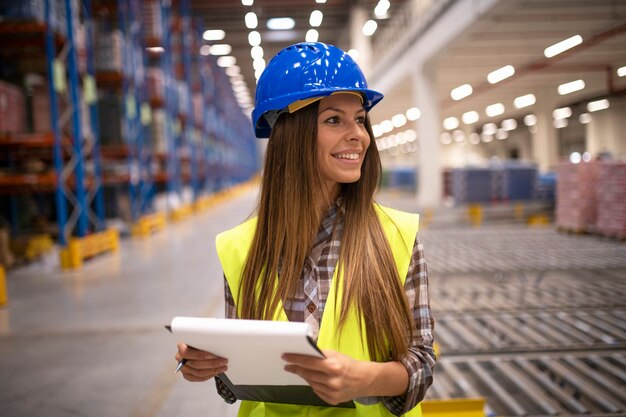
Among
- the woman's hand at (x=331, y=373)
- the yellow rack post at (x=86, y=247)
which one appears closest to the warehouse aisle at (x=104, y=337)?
the yellow rack post at (x=86, y=247)

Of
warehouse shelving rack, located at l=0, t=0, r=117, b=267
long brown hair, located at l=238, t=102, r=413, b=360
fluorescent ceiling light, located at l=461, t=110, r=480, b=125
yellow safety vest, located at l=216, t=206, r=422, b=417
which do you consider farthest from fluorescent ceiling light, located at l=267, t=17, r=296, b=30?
fluorescent ceiling light, located at l=461, t=110, r=480, b=125

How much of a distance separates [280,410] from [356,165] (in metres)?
0.71

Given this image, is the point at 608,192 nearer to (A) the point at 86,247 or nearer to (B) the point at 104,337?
(B) the point at 104,337

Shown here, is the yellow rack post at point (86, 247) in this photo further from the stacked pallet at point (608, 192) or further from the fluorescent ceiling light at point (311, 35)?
the stacked pallet at point (608, 192)

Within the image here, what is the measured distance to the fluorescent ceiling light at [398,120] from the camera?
30.4 meters

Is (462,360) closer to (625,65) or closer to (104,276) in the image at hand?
(625,65)

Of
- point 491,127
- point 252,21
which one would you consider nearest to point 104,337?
point 252,21

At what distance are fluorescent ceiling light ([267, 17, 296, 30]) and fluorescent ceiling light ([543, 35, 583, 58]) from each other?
1109mm

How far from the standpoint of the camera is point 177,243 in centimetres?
1003

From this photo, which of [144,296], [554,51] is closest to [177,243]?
[144,296]

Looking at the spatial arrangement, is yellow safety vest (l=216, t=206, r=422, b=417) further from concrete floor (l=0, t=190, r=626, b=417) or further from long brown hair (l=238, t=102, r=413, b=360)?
concrete floor (l=0, t=190, r=626, b=417)

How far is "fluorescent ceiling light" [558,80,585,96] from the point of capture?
2088mm

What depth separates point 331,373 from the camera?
1019 mm

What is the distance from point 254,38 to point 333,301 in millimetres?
1301
